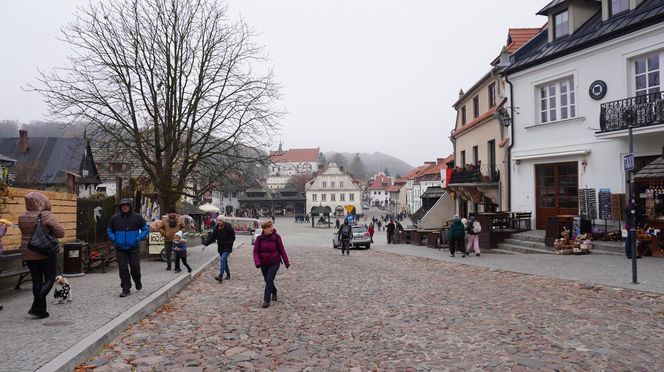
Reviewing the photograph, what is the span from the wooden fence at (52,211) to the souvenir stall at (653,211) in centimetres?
1545

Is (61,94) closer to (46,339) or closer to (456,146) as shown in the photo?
(46,339)

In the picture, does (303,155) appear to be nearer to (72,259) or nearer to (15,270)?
(72,259)

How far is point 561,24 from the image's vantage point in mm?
19734

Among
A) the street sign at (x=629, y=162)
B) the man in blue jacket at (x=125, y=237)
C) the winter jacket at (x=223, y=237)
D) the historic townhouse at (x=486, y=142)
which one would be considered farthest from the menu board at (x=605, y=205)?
the man in blue jacket at (x=125, y=237)

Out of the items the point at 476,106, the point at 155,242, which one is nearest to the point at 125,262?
the point at 155,242

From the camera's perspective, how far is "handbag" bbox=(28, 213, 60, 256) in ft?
22.2

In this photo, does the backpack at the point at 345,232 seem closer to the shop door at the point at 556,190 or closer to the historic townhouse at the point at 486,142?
the historic townhouse at the point at 486,142

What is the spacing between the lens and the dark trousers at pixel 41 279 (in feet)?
22.6

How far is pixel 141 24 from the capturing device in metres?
18.7

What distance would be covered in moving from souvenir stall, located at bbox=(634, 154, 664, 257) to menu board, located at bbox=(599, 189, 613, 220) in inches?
80.1

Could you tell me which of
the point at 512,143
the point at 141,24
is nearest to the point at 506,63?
the point at 512,143

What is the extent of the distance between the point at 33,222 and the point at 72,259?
5323mm

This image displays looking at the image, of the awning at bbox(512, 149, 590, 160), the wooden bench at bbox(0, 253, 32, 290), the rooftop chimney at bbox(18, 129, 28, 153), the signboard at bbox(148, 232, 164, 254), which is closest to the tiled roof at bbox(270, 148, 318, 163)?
the rooftop chimney at bbox(18, 129, 28, 153)

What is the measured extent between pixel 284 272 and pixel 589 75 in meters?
12.8
